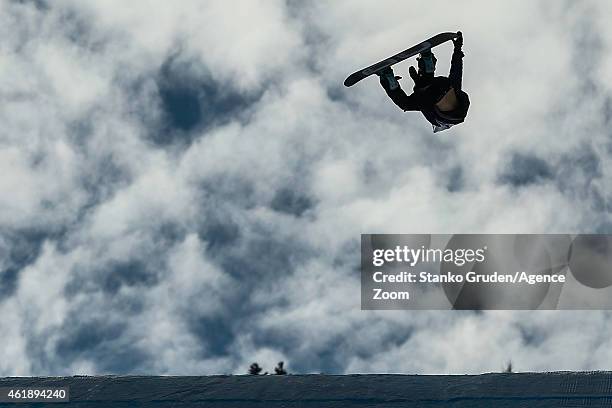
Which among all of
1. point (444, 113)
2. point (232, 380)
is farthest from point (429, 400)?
point (444, 113)

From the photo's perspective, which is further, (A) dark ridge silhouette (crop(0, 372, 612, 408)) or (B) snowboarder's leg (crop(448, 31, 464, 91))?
(A) dark ridge silhouette (crop(0, 372, 612, 408))

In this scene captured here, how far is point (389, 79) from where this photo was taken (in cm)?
1514

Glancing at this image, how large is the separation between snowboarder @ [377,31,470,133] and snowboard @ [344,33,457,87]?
0.11 metres

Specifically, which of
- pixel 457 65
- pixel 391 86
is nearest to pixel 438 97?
pixel 457 65

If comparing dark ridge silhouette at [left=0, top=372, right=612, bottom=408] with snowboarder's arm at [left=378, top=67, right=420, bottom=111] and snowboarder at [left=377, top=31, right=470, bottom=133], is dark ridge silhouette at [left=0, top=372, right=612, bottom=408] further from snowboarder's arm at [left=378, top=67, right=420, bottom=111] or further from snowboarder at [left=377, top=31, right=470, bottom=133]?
snowboarder's arm at [left=378, top=67, right=420, bottom=111]

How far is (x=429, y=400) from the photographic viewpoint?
16.5 metres

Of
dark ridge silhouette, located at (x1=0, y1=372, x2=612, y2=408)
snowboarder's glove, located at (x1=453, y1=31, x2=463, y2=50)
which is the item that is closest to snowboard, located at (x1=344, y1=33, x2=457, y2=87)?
snowboarder's glove, located at (x1=453, y1=31, x2=463, y2=50)

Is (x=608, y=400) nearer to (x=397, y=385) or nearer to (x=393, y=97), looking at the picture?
(x=397, y=385)

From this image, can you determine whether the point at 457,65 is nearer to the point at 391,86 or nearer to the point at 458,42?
the point at 458,42

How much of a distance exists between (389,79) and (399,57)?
17.4 inches

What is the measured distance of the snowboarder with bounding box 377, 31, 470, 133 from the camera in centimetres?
1445

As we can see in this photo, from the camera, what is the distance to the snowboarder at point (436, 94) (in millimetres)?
14445

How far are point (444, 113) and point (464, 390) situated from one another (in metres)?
4.29

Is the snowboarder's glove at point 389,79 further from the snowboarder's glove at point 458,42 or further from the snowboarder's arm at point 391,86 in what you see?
the snowboarder's glove at point 458,42
